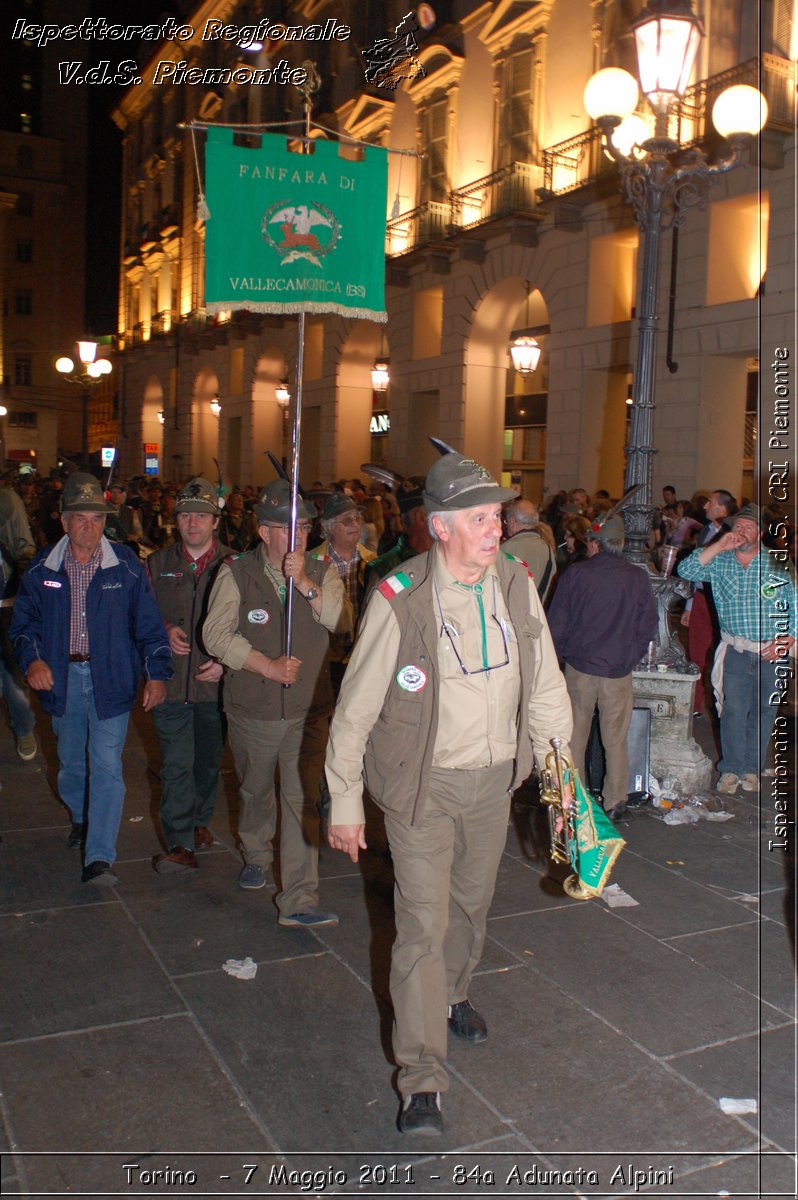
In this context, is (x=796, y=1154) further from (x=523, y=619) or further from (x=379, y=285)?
(x=379, y=285)

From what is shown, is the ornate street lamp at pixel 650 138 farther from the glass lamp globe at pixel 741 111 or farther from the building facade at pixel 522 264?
the building facade at pixel 522 264

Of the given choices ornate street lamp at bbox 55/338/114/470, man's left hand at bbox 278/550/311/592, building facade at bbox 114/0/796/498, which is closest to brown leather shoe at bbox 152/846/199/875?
man's left hand at bbox 278/550/311/592

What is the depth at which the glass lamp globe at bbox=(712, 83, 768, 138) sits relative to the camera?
7516 millimetres

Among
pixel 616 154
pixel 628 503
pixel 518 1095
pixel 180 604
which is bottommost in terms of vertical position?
pixel 518 1095

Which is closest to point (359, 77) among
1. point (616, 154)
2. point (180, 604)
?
point (616, 154)

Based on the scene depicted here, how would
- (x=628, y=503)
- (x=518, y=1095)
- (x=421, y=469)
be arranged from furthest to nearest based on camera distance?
(x=421, y=469) < (x=628, y=503) < (x=518, y=1095)

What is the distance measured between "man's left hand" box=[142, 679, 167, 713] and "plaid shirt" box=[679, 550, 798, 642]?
169 inches

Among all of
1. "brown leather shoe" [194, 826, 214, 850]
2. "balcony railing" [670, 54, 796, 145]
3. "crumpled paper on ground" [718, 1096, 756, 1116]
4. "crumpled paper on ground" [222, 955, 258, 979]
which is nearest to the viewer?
"crumpled paper on ground" [718, 1096, 756, 1116]

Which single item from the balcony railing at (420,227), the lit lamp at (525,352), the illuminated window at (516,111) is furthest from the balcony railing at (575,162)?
the balcony railing at (420,227)

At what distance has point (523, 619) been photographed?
3748 mm

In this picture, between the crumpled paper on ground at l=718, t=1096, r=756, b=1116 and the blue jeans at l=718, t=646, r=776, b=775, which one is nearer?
the crumpled paper on ground at l=718, t=1096, r=756, b=1116

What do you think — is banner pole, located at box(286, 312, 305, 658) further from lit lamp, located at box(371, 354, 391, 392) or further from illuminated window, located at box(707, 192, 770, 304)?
lit lamp, located at box(371, 354, 391, 392)

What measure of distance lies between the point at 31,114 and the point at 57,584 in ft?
267

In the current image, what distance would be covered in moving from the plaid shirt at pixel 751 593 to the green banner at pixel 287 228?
3.60 meters
